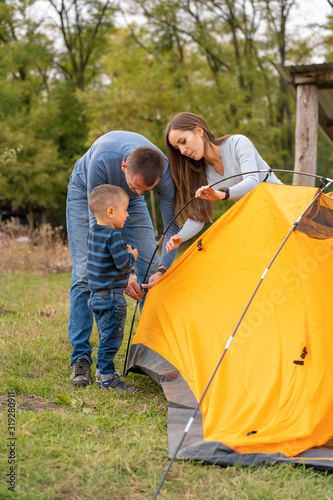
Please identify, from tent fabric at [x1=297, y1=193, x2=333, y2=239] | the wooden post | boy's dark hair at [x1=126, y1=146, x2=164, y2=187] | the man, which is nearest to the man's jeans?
the man

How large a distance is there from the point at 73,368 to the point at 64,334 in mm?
1048

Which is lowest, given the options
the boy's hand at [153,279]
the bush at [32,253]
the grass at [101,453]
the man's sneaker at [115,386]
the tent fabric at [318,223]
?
the bush at [32,253]

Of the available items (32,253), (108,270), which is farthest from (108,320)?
(32,253)

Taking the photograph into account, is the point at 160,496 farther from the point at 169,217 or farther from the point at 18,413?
the point at 169,217

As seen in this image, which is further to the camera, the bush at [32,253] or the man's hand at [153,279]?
the bush at [32,253]

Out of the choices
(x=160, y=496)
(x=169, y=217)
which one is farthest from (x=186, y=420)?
(x=169, y=217)

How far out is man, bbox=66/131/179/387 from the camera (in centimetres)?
294

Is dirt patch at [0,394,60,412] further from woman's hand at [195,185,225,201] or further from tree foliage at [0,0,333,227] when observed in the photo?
tree foliage at [0,0,333,227]

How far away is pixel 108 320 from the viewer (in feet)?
10.1

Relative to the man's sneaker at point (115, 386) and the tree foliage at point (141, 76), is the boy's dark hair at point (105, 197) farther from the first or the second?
the tree foliage at point (141, 76)

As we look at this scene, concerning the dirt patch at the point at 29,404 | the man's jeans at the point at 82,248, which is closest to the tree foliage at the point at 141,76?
the man's jeans at the point at 82,248

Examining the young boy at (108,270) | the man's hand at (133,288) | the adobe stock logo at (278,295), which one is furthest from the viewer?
the man's hand at (133,288)

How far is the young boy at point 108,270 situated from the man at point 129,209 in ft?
0.42

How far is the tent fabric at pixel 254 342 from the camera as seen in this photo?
234 cm
